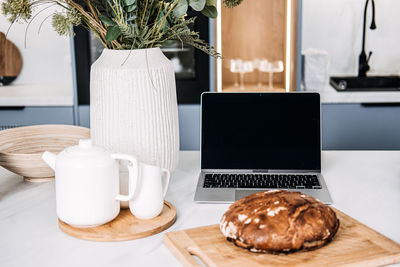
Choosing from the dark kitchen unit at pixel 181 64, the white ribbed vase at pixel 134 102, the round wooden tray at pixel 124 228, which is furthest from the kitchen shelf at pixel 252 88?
the round wooden tray at pixel 124 228

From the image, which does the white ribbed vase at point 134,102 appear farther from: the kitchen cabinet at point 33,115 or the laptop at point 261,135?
the kitchen cabinet at point 33,115

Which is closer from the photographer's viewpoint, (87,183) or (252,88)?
(87,183)

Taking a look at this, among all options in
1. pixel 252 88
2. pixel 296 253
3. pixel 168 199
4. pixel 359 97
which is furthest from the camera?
pixel 252 88

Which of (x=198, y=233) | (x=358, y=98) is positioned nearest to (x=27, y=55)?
(x=358, y=98)

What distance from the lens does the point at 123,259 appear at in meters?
0.93

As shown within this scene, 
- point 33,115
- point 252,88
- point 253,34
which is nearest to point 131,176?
point 33,115

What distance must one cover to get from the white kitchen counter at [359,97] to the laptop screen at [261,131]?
55.6 inches

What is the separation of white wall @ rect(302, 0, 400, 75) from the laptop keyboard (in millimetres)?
2029

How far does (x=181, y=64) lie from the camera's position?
289 centimetres

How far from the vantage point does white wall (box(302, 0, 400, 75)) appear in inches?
124

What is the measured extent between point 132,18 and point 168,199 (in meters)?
0.47

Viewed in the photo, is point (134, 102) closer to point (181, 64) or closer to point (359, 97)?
point (181, 64)

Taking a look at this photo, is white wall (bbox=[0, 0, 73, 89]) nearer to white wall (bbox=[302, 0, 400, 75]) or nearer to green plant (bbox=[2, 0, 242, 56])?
white wall (bbox=[302, 0, 400, 75])

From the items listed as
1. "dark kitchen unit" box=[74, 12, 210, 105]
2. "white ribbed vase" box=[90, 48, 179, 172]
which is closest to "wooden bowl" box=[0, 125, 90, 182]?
"white ribbed vase" box=[90, 48, 179, 172]
